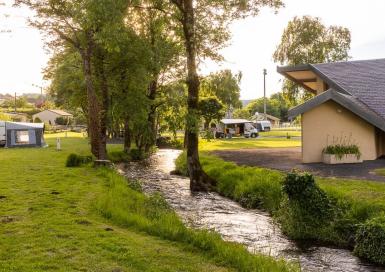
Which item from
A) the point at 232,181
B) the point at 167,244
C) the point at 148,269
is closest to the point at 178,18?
the point at 232,181

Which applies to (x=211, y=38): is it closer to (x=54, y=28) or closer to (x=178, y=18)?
(x=178, y=18)

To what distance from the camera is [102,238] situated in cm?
929

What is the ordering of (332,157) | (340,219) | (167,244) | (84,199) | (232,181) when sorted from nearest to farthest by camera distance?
(167,244) < (340,219) < (84,199) < (232,181) < (332,157)

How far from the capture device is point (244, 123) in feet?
213

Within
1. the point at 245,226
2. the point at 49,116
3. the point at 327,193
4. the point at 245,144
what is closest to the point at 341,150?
the point at 327,193

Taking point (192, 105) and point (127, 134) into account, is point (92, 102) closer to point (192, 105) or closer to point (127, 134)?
point (192, 105)

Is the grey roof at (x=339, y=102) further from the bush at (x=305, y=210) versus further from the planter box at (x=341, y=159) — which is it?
the bush at (x=305, y=210)

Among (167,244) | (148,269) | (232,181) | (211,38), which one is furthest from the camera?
(211,38)

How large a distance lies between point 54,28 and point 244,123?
43.1 metres

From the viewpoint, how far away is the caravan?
4256 cm

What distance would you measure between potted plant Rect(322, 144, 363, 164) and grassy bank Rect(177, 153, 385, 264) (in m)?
6.37

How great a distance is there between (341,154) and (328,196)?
36.2 ft

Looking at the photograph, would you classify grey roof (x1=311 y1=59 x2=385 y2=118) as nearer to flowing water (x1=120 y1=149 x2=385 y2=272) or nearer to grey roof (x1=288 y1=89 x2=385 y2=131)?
grey roof (x1=288 y1=89 x2=385 y2=131)

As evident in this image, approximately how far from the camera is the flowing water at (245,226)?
33.3ft
